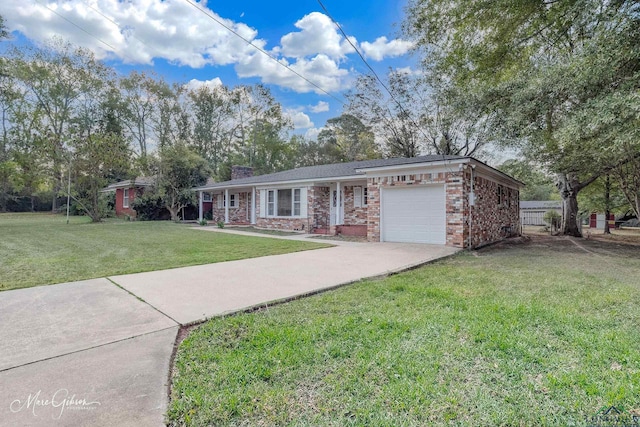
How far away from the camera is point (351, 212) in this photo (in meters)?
14.6

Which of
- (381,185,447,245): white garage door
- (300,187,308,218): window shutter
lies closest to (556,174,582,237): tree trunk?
(381,185,447,245): white garage door

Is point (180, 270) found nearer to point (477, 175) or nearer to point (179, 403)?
point (179, 403)

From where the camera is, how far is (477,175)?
10562mm

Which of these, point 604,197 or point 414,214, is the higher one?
point 604,197

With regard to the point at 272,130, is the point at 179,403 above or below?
below

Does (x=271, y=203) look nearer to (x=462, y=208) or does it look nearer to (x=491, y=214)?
(x=462, y=208)

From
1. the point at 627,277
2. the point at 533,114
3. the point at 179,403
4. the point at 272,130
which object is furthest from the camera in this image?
the point at 272,130

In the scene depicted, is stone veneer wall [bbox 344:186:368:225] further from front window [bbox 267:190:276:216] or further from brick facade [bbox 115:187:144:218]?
brick facade [bbox 115:187:144:218]

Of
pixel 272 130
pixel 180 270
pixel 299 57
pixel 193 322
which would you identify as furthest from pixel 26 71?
pixel 193 322

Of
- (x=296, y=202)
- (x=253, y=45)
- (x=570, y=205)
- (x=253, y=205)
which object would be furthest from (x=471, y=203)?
(x=253, y=205)

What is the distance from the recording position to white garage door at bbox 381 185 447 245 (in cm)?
1029

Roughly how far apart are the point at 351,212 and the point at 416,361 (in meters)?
11.9

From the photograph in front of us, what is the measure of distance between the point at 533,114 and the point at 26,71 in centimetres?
3294
